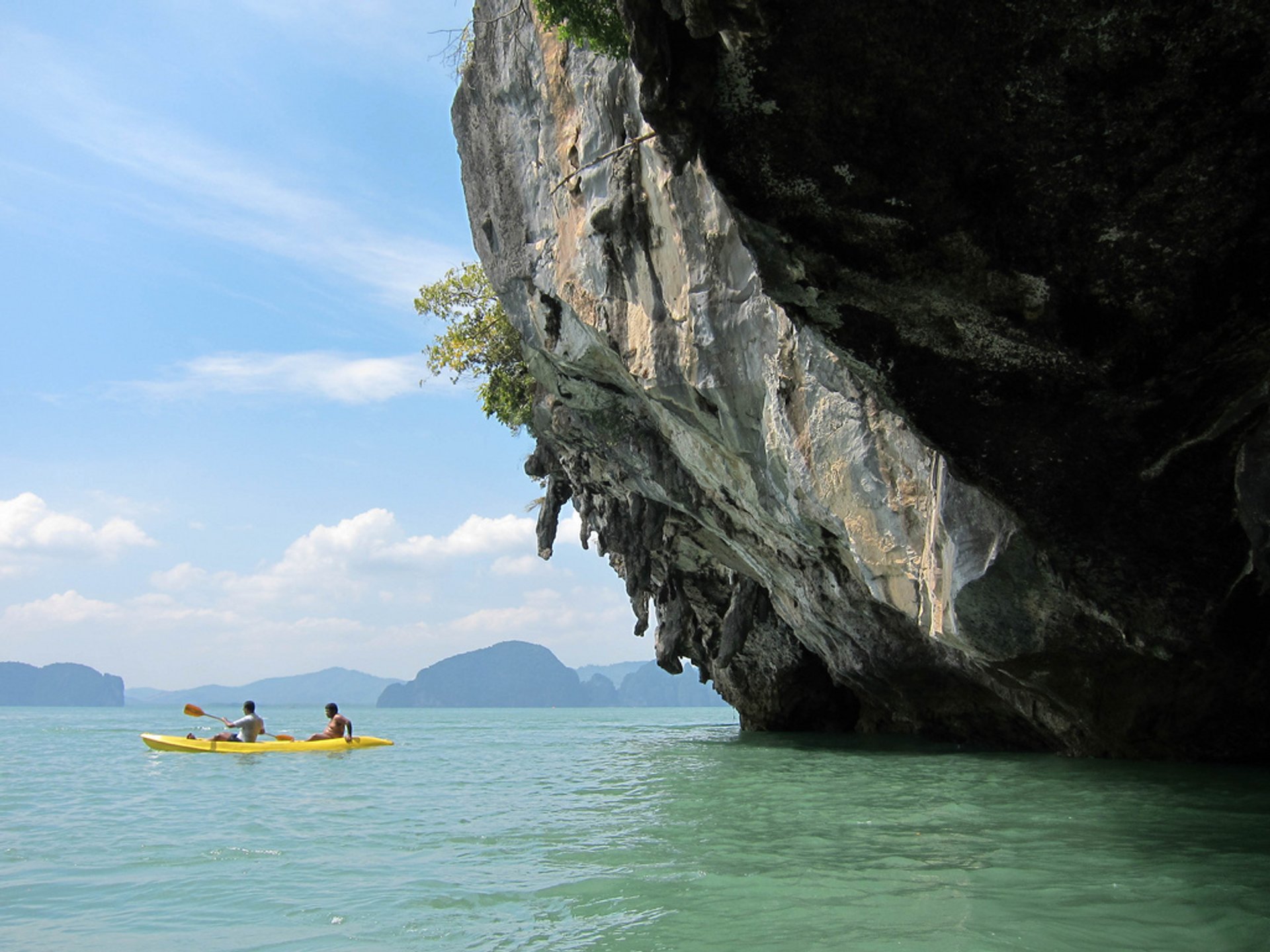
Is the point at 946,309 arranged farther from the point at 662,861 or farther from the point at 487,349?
the point at 487,349

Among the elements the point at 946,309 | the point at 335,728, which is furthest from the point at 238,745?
the point at 946,309

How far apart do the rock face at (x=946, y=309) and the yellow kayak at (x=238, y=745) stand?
8633 millimetres

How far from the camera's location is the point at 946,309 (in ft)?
19.0

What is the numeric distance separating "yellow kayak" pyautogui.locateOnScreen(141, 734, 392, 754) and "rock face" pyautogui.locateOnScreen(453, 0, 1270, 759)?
28.3ft

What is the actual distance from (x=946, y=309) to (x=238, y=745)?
17244mm

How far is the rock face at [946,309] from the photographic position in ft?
15.3

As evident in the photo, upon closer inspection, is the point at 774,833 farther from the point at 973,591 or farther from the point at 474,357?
the point at 474,357

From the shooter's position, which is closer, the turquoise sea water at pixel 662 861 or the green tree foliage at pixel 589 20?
the turquoise sea water at pixel 662 861

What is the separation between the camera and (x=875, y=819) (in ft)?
29.7

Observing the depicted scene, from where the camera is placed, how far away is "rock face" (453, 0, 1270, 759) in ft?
15.3

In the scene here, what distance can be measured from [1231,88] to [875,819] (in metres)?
6.84

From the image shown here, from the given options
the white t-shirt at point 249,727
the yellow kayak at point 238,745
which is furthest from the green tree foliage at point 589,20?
the white t-shirt at point 249,727

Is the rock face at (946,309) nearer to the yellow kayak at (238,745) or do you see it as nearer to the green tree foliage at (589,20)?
the green tree foliage at (589,20)

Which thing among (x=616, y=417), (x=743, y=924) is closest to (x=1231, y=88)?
(x=743, y=924)
